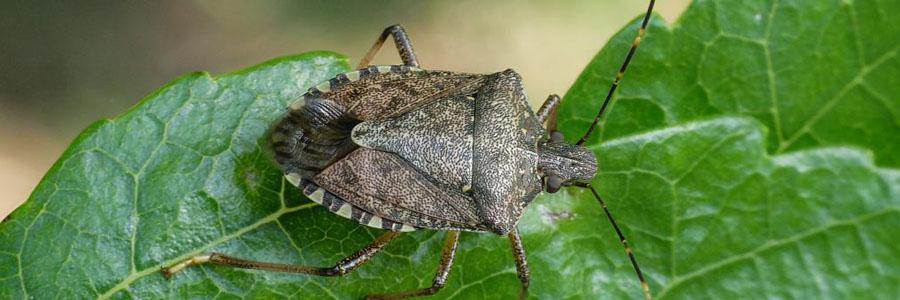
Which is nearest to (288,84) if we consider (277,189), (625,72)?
A: (277,189)

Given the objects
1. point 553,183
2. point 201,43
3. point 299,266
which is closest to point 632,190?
point 553,183

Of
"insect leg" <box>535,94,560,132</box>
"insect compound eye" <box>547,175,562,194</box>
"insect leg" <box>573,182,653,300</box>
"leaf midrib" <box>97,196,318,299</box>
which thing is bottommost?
"insect leg" <box>573,182,653,300</box>

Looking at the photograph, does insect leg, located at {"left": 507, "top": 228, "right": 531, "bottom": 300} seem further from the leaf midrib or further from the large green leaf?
the leaf midrib

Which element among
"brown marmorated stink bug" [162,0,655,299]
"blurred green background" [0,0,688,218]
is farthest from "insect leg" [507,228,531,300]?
"blurred green background" [0,0,688,218]

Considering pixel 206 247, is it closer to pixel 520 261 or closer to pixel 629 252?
pixel 520 261

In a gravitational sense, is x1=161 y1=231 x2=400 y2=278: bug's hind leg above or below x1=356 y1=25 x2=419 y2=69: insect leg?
below

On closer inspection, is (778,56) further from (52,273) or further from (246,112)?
(52,273)

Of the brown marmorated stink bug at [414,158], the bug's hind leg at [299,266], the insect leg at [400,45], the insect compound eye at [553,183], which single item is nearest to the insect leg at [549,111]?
the brown marmorated stink bug at [414,158]
